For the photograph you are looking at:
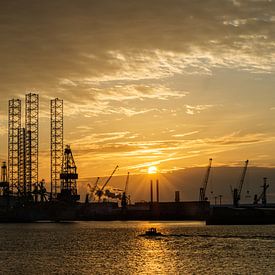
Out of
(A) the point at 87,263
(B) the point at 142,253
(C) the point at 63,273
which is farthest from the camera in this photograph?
(B) the point at 142,253

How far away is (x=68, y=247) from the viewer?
120750 millimetres

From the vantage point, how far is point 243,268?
8081 centimetres

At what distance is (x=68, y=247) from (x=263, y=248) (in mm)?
38069

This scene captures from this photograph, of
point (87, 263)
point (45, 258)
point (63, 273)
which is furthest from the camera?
point (45, 258)

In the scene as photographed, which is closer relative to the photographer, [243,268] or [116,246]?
[243,268]

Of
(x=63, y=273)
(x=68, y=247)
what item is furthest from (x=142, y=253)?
(x=63, y=273)

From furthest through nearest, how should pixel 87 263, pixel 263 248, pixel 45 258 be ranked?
1. pixel 263 248
2. pixel 45 258
3. pixel 87 263

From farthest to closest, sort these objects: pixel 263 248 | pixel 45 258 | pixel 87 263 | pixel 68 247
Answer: pixel 68 247 < pixel 263 248 < pixel 45 258 < pixel 87 263

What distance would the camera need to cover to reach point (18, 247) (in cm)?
11994

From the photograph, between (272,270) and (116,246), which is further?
(116,246)

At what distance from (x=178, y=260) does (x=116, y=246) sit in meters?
32.9

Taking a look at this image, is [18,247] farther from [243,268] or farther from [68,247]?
[243,268]

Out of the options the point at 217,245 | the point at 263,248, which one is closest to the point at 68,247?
the point at 217,245

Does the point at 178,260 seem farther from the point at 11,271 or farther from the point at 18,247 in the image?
the point at 18,247
